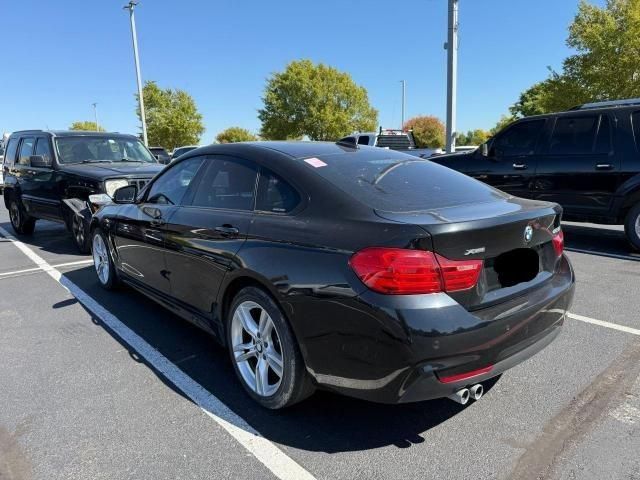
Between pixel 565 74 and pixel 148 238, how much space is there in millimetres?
20105

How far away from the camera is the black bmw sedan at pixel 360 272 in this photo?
2.23 meters

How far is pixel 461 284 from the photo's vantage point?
2.29 m

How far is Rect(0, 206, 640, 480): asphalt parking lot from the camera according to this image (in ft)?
7.85

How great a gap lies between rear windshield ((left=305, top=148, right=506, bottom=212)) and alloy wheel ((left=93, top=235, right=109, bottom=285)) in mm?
3204

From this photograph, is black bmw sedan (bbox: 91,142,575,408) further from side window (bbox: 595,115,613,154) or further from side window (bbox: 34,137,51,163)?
side window (bbox: 34,137,51,163)

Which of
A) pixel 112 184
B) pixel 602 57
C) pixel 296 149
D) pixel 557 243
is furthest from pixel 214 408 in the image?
pixel 602 57

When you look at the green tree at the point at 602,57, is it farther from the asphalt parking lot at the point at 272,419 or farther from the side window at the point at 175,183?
the side window at the point at 175,183

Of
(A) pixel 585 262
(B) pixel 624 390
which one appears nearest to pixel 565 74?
(A) pixel 585 262

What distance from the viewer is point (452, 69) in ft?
44.4

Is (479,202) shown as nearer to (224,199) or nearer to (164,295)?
(224,199)

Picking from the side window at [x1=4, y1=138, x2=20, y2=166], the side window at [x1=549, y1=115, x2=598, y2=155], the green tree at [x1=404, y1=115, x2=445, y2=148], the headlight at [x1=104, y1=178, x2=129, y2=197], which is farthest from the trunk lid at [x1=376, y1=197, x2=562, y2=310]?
the green tree at [x1=404, y1=115, x2=445, y2=148]

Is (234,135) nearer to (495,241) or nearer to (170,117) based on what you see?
(170,117)

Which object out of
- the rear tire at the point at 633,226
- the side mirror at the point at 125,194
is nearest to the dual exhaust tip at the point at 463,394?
the side mirror at the point at 125,194

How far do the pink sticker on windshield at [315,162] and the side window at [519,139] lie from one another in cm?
554
